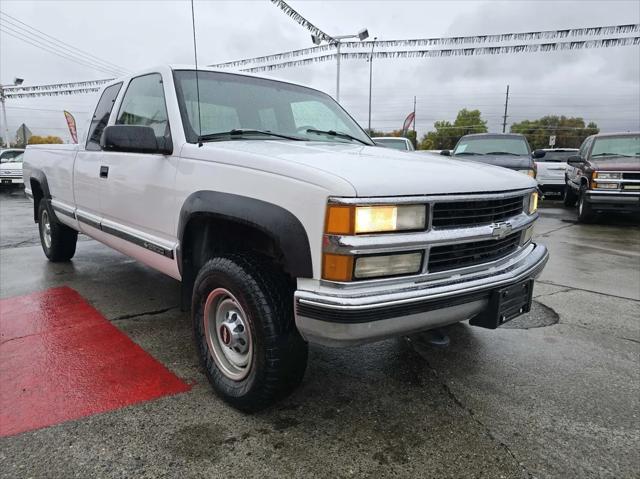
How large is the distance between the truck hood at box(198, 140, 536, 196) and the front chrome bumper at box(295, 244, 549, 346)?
423 mm

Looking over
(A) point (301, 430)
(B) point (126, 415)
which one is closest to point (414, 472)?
(A) point (301, 430)

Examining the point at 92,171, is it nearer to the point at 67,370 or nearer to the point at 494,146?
the point at 67,370

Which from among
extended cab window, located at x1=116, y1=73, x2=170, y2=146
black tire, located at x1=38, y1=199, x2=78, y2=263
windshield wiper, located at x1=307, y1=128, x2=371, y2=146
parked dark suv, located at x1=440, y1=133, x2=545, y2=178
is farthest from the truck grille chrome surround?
parked dark suv, located at x1=440, y1=133, x2=545, y2=178

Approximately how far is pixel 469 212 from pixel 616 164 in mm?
8303

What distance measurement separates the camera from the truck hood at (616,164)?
8.74 metres

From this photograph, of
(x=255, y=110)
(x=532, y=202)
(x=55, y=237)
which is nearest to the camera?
(x=532, y=202)

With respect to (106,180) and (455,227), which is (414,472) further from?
(106,180)

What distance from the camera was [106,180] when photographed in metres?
3.67

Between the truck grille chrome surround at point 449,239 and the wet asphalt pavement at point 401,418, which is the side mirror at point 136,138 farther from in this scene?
the truck grille chrome surround at point 449,239

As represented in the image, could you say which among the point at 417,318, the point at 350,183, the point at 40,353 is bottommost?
the point at 40,353

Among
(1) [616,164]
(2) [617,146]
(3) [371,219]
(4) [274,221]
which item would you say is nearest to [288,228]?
(4) [274,221]

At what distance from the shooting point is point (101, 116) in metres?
4.20

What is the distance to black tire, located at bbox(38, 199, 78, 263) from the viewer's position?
5.32 m

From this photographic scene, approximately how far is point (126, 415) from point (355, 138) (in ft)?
8.03
